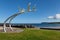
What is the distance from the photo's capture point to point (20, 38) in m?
24.6

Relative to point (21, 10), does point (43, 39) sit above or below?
below

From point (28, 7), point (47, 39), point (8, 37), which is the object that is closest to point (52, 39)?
point (47, 39)

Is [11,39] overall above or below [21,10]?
below

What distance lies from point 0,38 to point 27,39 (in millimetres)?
3993

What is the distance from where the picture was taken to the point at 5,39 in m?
24.0

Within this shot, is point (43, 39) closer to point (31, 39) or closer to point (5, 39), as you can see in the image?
point (31, 39)

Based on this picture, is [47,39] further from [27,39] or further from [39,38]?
[27,39]

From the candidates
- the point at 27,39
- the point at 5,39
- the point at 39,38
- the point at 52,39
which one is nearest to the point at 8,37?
the point at 5,39

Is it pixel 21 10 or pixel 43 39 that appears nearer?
pixel 43 39

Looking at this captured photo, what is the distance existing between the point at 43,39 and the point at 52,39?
1279 mm

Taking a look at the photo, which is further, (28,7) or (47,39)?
(28,7)

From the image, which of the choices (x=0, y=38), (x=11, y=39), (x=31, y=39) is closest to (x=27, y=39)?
(x=31, y=39)

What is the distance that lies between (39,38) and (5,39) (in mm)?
4916

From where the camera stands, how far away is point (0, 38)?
24703mm
